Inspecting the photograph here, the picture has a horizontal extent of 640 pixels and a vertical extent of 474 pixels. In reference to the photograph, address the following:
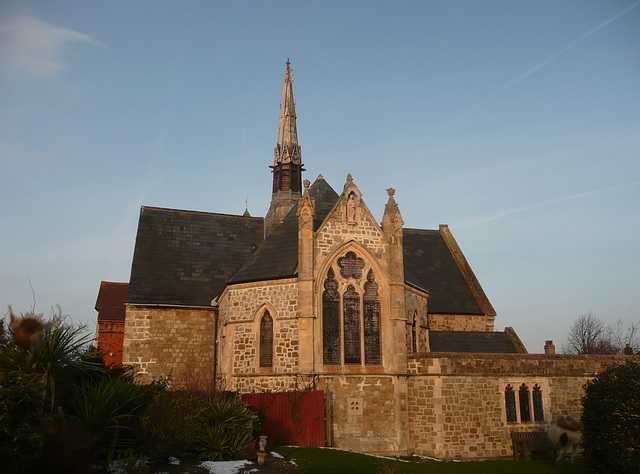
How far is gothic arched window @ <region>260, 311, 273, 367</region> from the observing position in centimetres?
2209

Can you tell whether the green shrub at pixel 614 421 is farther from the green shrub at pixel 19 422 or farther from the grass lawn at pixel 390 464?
the green shrub at pixel 19 422

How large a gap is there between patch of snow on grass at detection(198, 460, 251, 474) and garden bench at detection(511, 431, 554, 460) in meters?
10.5

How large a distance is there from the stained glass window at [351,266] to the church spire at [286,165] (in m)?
10.1

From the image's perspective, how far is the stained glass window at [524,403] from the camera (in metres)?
21.9

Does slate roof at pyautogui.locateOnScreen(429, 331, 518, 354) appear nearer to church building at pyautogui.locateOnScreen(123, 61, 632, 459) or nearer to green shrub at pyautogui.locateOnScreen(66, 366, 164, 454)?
church building at pyautogui.locateOnScreen(123, 61, 632, 459)

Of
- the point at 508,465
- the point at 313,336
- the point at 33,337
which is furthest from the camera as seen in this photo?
the point at 313,336

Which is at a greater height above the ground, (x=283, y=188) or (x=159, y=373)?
(x=283, y=188)

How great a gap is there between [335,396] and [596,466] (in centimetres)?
864

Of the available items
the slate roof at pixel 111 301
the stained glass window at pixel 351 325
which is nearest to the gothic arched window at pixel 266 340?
the stained glass window at pixel 351 325

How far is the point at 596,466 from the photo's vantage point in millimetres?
18109

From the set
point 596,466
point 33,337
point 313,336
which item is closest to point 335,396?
point 313,336

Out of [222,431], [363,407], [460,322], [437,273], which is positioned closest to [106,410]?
[222,431]

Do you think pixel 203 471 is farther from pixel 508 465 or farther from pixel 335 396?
pixel 508 465

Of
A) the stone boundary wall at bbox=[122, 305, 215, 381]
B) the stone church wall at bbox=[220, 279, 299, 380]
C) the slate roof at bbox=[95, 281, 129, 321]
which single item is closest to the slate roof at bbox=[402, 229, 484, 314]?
the stone church wall at bbox=[220, 279, 299, 380]
